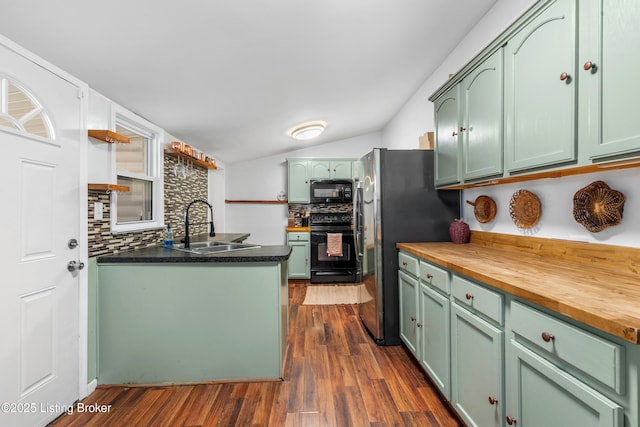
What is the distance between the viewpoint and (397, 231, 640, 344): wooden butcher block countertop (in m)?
0.80

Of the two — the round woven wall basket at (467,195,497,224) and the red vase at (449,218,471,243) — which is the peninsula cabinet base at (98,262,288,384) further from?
the round woven wall basket at (467,195,497,224)

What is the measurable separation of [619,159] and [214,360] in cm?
240

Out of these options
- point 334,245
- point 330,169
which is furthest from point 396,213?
point 330,169

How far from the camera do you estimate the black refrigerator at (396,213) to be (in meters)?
2.49

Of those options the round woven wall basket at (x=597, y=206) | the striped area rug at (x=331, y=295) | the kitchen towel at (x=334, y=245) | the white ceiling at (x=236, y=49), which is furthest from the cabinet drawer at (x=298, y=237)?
the round woven wall basket at (x=597, y=206)

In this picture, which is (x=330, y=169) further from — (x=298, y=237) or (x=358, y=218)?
(x=358, y=218)

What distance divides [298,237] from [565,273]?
382 cm

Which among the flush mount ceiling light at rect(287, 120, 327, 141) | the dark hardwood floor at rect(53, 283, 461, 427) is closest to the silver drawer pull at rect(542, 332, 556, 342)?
the dark hardwood floor at rect(53, 283, 461, 427)

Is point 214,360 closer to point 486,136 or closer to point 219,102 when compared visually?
point 219,102

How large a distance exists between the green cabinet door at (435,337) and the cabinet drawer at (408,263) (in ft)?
0.49

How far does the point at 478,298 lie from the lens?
134 centimetres

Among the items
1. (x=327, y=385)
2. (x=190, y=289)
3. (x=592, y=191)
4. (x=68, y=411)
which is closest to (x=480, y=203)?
(x=592, y=191)

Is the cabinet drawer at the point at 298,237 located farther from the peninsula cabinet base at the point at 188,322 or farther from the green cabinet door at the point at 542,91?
the green cabinet door at the point at 542,91

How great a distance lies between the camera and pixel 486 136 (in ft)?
5.78
